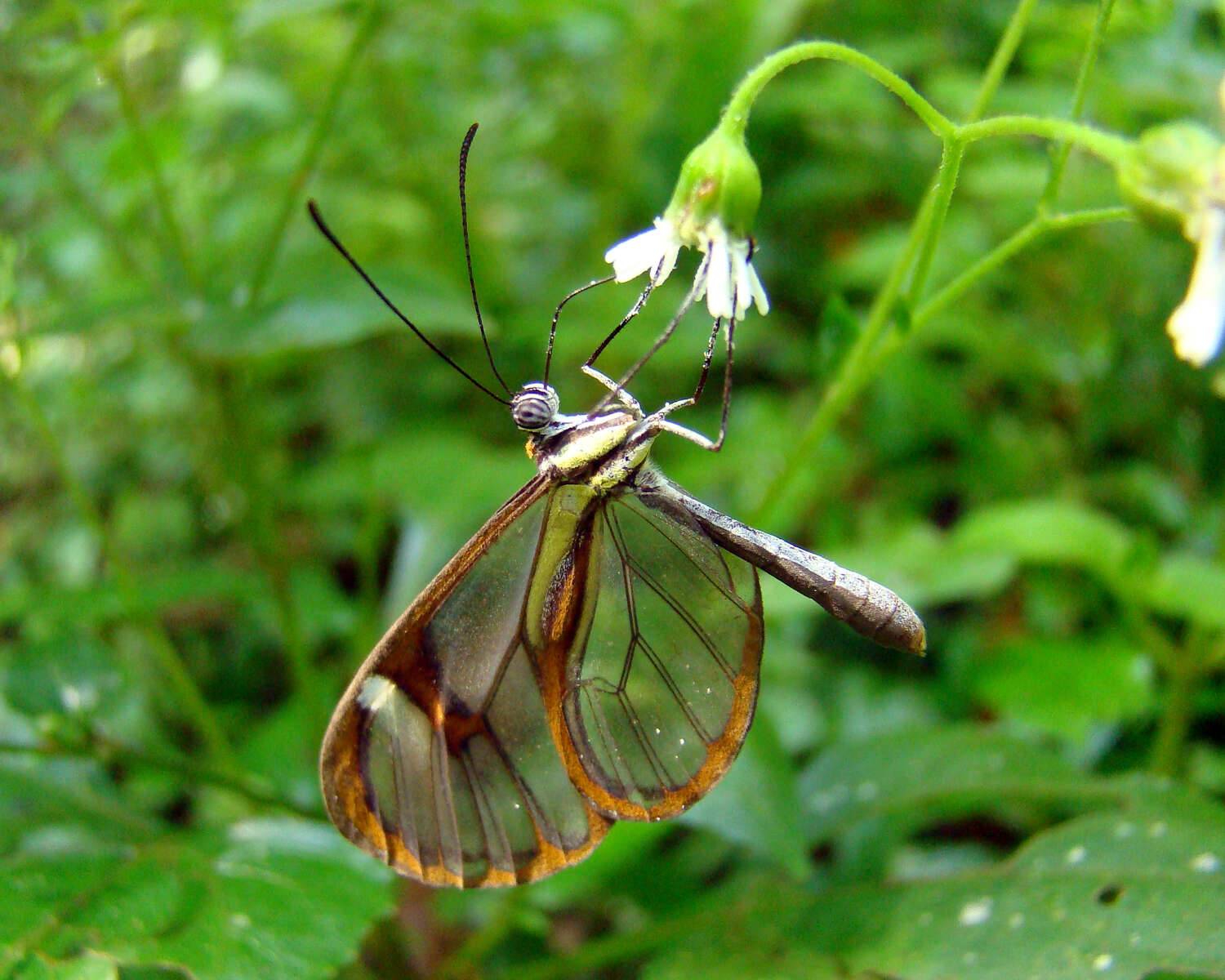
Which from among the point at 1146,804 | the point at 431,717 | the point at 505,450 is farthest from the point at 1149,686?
the point at 505,450

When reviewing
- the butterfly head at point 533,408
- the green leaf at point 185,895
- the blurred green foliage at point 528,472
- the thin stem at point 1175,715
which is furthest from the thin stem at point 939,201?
the green leaf at point 185,895

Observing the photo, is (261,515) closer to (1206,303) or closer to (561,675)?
(561,675)

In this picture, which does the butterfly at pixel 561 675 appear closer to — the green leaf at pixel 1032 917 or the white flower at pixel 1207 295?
the green leaf at pixel 1032 917

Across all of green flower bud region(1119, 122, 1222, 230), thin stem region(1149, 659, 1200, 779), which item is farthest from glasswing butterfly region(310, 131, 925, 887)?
thin stem region(1149, 659, 1200, 779)

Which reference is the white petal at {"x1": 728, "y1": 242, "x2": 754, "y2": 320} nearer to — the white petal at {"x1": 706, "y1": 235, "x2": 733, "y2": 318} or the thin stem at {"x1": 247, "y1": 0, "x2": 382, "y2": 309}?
the white petal at {"x1": 706, "y1": 235, "x2": 733, "y2": 318}

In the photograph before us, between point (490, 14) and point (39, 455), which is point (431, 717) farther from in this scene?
point (39, 455)

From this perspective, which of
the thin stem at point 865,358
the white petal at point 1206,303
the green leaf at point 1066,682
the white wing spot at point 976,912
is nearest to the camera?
the white petal at point 1206,303
